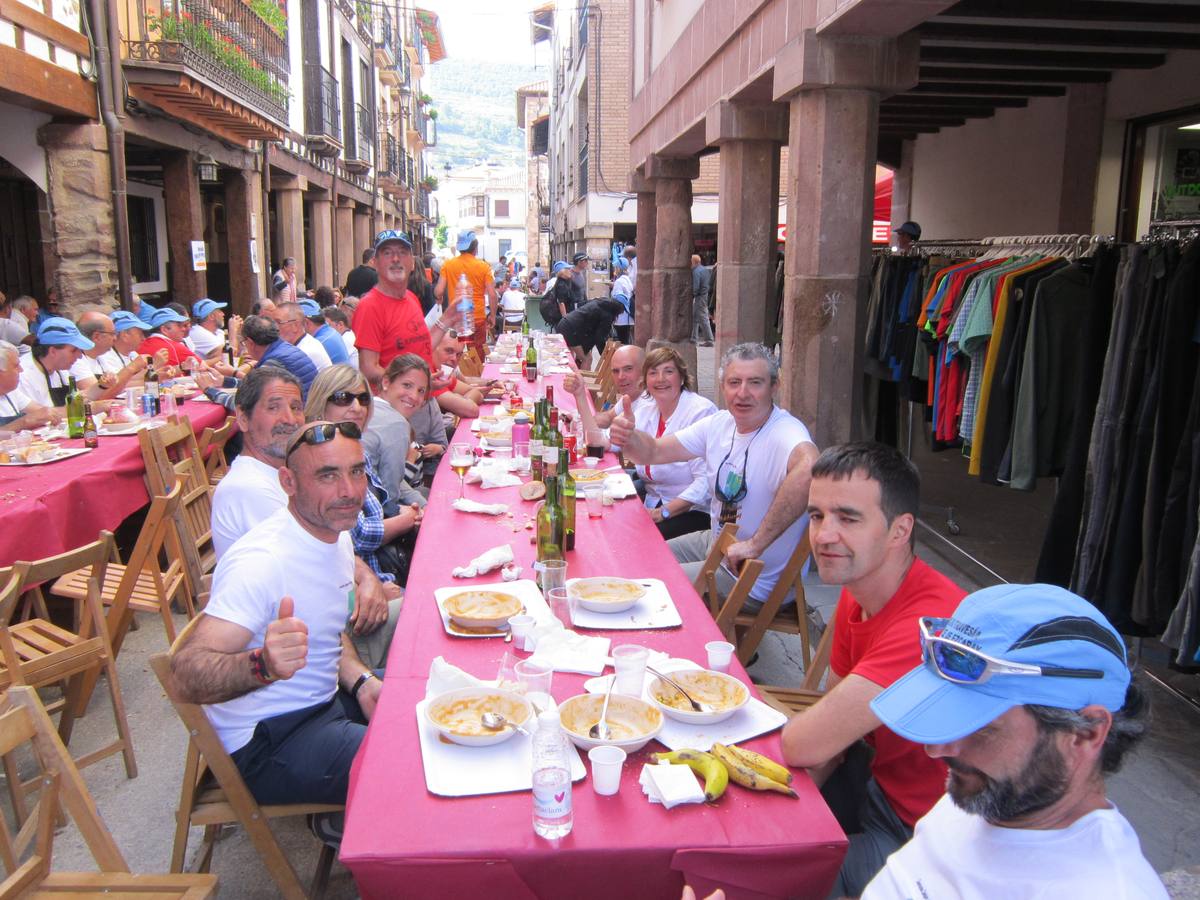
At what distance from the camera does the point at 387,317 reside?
6.39 m

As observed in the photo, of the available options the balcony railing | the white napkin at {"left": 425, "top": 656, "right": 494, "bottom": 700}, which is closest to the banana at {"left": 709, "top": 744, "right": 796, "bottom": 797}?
the white napkin at {"left": 425, "top": 656, "right": 494, "bottom": 700}

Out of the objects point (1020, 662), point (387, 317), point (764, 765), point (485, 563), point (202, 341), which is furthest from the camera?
point (202, 341)

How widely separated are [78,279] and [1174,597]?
9887mm

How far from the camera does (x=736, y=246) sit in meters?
8.38

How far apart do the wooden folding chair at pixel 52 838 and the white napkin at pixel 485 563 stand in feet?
4.20

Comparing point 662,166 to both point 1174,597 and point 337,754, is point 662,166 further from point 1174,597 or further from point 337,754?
point 337,754

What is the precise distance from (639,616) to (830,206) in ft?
11.5

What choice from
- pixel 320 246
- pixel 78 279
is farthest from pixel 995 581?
pixel 320 246

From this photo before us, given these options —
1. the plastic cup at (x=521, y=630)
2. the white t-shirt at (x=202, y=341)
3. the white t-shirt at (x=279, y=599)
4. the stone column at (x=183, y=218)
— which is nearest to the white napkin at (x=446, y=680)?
the plastic cup at (x=521, y=630)

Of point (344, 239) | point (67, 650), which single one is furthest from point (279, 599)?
point (344, 239)

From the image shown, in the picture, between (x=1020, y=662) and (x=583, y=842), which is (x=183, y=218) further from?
(x=1020, y=662)

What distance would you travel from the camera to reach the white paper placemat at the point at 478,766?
6.45 feet

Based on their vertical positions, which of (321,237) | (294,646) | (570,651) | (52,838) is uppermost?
(321,237)

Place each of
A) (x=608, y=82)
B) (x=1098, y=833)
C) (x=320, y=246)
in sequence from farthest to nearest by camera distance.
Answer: (x=608, y=82) < (x=320, y=246) < (x=1098, y=833)
